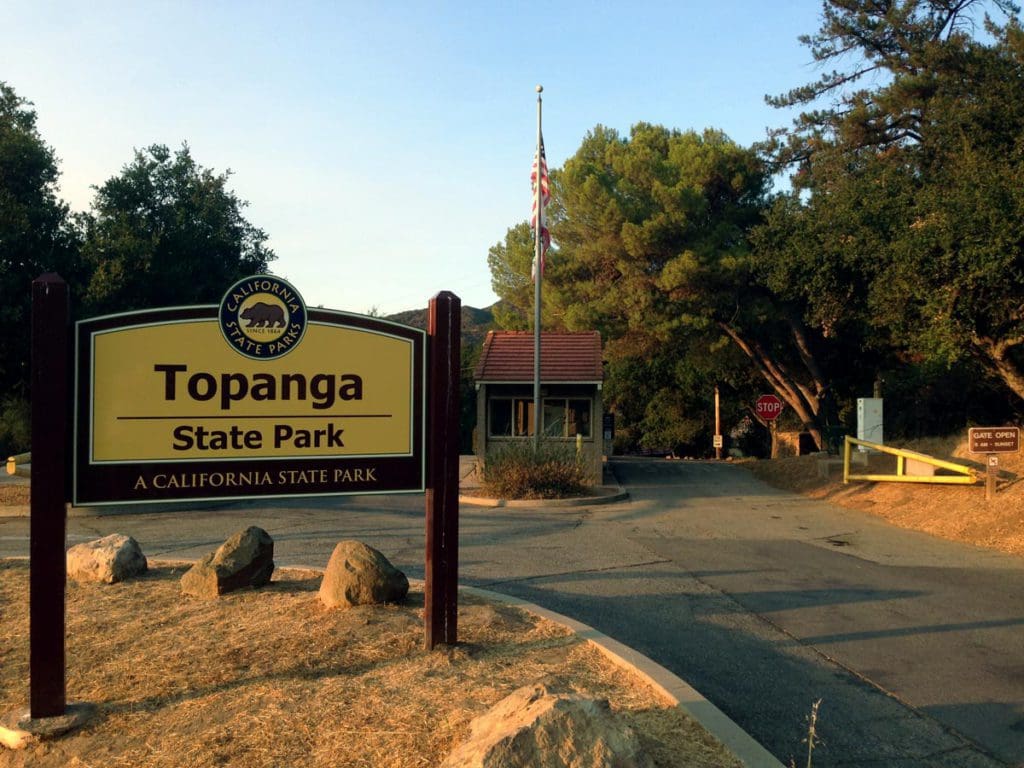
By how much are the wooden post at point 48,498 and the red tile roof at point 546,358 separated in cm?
1850

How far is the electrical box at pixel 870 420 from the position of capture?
19297 millimetres

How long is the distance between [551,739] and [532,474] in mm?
14110

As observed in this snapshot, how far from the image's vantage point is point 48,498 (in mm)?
4793

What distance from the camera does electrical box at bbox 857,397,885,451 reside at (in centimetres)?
1930

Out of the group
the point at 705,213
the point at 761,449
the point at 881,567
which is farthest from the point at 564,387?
the point at 761,449

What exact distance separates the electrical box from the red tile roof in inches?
260

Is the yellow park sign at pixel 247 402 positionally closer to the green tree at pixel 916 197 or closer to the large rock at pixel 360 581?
the large rock at pixel 360 581

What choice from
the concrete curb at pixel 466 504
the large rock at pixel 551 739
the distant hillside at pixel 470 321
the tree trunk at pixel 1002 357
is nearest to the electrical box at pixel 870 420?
the tree trunk at pixel 1002 357

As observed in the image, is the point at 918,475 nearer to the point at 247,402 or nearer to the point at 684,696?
the point at 684,696

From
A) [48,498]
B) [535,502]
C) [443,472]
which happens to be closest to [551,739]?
[443,472]

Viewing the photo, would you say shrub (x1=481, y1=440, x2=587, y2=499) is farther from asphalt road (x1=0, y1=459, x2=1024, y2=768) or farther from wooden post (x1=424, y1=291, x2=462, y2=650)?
wooden post (x1=424, y1=291, x2=462, y2=650)

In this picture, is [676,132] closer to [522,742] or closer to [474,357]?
[474,357]

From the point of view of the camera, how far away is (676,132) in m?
35.1

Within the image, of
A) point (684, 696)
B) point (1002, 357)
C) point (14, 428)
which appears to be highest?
point (1002, 357)
